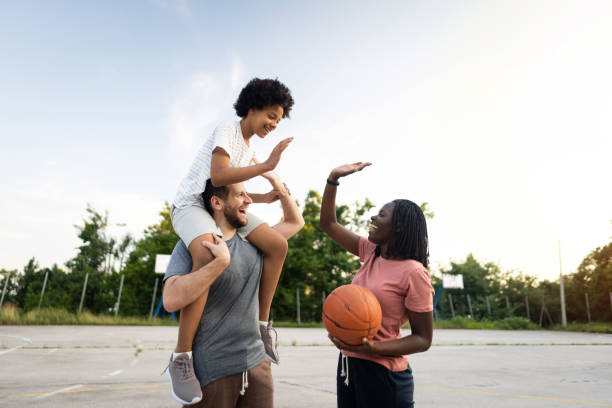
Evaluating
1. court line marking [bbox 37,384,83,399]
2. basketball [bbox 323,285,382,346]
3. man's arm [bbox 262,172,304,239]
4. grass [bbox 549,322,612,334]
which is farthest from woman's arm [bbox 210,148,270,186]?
grass [bbox 549,322,612,334]

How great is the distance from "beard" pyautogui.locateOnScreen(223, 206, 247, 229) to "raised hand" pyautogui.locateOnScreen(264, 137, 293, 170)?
1.10ft

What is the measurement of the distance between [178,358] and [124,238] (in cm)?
4140

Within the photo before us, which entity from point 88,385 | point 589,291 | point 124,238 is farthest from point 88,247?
point 589,291

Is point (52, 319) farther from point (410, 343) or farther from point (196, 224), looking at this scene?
point (410, 343)

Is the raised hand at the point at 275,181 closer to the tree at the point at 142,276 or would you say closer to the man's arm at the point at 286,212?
the man's arm at the point at 286,212

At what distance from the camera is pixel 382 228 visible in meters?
2.55

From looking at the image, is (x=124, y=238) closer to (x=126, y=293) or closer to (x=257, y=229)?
(x=126, y=293)

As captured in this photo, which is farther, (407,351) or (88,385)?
(88,385)

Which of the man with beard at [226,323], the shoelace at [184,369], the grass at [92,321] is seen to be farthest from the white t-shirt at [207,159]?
the grass at [92,321]

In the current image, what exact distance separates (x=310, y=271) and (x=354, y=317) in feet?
101

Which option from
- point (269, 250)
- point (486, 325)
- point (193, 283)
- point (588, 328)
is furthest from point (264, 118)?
point (588, 328)

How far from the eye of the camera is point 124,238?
→ 132 feet

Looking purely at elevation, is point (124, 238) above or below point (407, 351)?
above

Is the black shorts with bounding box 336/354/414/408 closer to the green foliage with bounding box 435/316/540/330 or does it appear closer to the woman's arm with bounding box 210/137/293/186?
the woman's arm with bounding box 210/137/293/186
